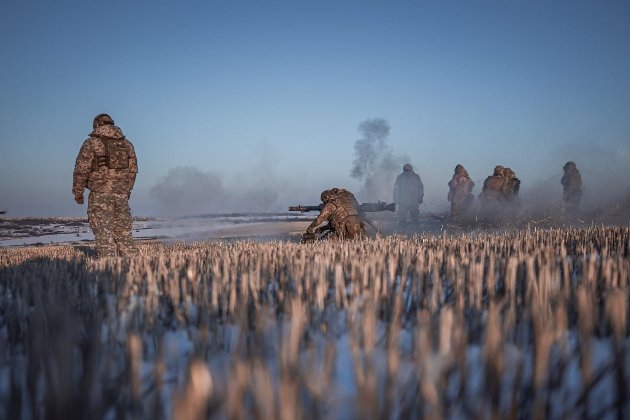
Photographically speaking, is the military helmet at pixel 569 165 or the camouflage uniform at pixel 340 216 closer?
the camouflage uniform at pixel 340 216

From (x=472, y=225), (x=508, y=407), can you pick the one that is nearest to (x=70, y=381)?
(x=508, y=407)

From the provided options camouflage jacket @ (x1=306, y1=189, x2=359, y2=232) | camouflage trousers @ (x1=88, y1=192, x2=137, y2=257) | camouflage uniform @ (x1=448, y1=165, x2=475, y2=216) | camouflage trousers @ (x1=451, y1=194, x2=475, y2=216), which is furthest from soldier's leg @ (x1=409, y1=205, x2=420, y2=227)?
camouflage trousers @ (x1=88, y1=192, x2=137, y2=257)

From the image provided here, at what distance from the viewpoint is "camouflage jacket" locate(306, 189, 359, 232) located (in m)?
9.69

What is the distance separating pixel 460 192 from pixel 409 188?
740cm

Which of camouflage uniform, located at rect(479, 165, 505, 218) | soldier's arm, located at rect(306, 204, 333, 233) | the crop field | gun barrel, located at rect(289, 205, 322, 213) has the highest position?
camouflage uniform, located at rect(479, 165, 505, 218)

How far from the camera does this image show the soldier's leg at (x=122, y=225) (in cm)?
927

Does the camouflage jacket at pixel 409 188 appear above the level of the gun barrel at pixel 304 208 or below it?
above

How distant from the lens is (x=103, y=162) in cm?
892

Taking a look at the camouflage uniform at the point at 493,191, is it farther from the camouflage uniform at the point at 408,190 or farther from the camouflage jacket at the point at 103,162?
the camouflage jacket at the point at 103,162

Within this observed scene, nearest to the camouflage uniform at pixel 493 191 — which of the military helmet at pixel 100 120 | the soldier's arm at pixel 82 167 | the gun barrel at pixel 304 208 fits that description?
the gun barrel at pixel 304 208

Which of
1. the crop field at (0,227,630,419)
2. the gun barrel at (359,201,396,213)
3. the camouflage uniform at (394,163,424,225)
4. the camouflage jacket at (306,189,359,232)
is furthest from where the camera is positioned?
the camouflage uniform at (394,163,424,225)

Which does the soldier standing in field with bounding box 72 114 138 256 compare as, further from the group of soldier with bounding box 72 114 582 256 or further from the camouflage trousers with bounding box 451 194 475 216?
the camouflage trousers with bounding box 451 194 475 216

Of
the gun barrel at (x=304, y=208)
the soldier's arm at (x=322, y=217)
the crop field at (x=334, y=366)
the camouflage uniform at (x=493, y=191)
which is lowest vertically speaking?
the crop field at (x=334, y=366)

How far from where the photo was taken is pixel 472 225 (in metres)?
19.0
